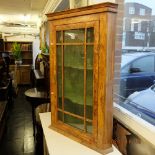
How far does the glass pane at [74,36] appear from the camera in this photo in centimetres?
144

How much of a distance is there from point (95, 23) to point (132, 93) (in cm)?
74

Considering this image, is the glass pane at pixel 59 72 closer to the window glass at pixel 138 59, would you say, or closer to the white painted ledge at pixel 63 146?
the white painted ledge at pixel 63 146

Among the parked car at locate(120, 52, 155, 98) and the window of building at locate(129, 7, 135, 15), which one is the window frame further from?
the parked car at locate(120, 52, 155, 98)

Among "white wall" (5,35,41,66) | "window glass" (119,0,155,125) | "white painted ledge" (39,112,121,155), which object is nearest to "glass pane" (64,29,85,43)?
"window glass" (119,0,155,125)

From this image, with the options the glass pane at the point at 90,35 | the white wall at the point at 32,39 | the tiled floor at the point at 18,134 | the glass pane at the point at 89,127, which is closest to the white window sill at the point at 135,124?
the glass pane at the point at 89,127

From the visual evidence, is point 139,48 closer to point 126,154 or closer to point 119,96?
point 119,96

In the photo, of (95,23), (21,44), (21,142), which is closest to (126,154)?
(95,23)

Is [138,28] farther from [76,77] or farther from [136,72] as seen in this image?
[76,77]

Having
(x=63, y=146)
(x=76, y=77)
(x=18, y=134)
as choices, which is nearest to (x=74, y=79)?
(x=76, y=77)

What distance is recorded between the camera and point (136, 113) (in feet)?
5.19


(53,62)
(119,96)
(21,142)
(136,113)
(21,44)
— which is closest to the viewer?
(136,113)

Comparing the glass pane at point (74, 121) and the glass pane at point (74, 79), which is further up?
the glass pane at point (74, 79)

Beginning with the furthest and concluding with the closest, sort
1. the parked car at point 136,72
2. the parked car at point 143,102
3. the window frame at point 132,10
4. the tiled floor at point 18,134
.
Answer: the tiled floor at point 18,134 < the window frame at point 132,10 < the parked car at point 136,72 < the parked car at point 143,102

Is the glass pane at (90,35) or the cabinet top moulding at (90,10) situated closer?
the cabinet top moulding at (90,10)
